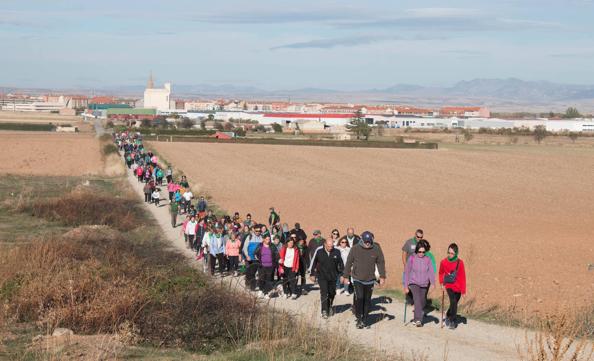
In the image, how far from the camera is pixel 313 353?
9930 mm

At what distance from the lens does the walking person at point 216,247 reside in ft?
50.6

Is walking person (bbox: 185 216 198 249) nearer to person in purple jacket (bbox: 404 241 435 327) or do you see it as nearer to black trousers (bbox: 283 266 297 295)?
black trousers (bbox: 283 266 297 295)

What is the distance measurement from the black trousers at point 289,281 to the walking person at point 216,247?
2.09m

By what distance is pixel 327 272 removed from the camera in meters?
12.2

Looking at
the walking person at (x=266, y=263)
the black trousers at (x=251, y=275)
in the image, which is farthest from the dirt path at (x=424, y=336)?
the black trousers at (x=251, y=275)

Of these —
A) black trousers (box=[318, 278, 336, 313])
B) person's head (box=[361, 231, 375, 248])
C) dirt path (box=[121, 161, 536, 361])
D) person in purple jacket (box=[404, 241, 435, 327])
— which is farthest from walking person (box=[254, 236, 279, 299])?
person in purple jacket (box=[404, 241, 435, 327])

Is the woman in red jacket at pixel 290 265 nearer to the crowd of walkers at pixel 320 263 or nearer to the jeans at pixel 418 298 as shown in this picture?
the crowd of walkers at pixel 320 263

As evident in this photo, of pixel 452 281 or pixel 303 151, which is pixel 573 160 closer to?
pixel 303 151

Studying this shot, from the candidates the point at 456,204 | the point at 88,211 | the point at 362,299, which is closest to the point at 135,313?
the point at 362,299

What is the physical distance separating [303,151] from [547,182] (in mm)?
30444

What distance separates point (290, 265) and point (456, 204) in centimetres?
2110

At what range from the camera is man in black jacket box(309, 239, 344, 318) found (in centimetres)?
1220

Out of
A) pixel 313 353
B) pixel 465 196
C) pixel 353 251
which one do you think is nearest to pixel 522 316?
pixel 353 251

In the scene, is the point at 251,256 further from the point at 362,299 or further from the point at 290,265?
the point at 362,299
